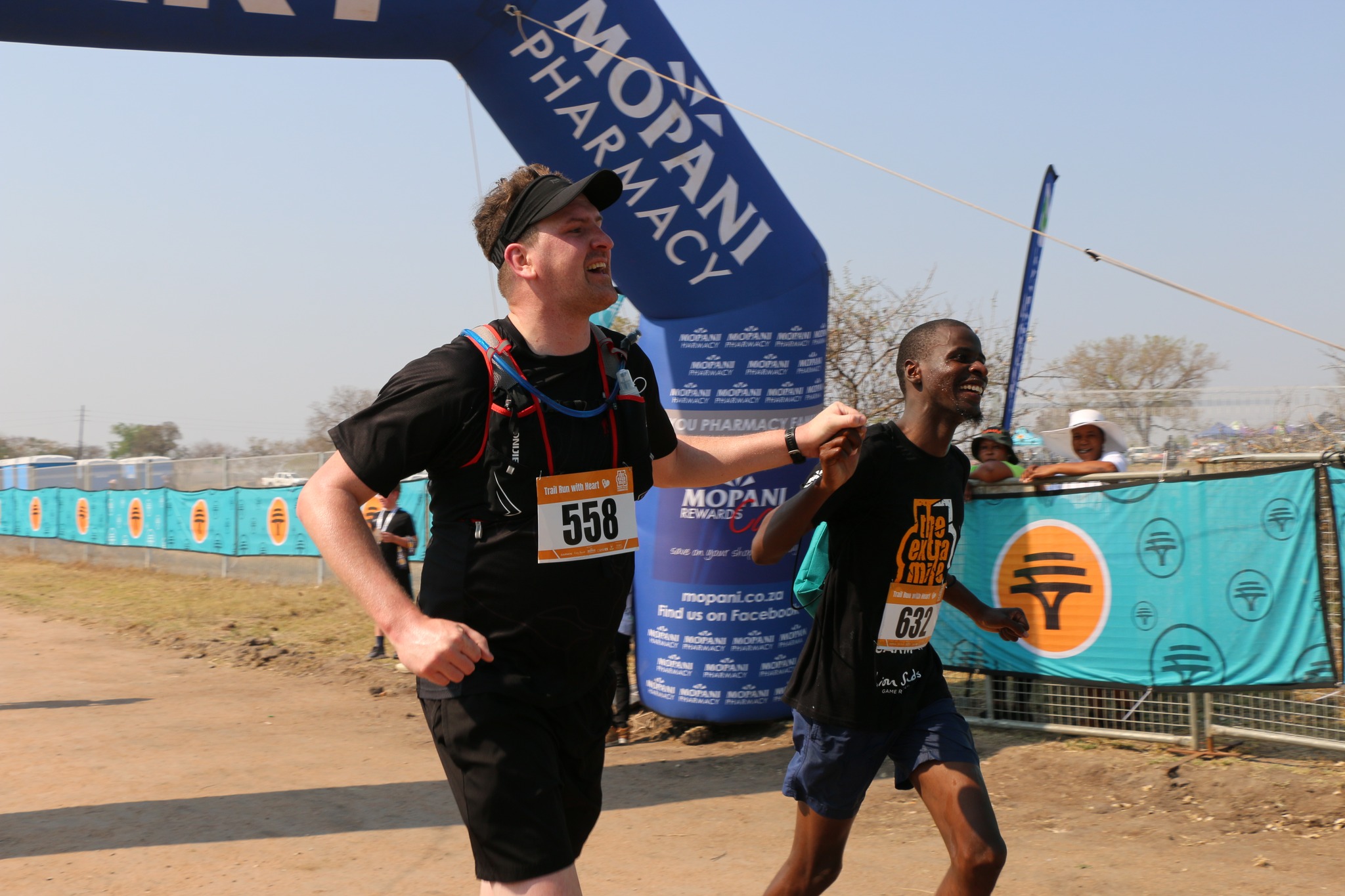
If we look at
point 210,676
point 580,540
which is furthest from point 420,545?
point 580,540

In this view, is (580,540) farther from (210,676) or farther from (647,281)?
(210,676)

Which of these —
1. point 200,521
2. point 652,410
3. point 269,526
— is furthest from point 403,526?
point 200,521

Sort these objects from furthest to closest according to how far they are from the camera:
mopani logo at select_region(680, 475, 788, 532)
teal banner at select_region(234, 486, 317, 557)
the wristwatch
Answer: teal banner at select_region(234, 486, 317, 557), mopani logo at select_region(680, 475, 788, 532), the wristwatch

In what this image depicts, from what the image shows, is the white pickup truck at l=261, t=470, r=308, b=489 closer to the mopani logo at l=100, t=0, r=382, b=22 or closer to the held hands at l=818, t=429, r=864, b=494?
the mopani logo at l=100, t=0, r=382, b=22

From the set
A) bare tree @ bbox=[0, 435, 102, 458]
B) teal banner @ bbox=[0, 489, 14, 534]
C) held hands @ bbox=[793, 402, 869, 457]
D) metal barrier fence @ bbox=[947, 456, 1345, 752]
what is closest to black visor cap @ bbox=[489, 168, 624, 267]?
held hands @ bbox=[793, 402, 869, 457]

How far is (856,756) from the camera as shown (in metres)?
3.35

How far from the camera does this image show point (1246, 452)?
8516 mm

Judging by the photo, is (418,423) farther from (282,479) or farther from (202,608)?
(282,479)

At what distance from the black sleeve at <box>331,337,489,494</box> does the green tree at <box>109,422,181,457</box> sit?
286ft

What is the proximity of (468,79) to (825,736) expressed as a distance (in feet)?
14.8

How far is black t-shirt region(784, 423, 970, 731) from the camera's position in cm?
340

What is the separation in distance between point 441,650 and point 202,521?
72.8ft

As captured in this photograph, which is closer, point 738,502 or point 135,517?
point 738,502

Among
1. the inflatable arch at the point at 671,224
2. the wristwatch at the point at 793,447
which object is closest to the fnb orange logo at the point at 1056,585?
the inflatable arch at the point at 671,224
